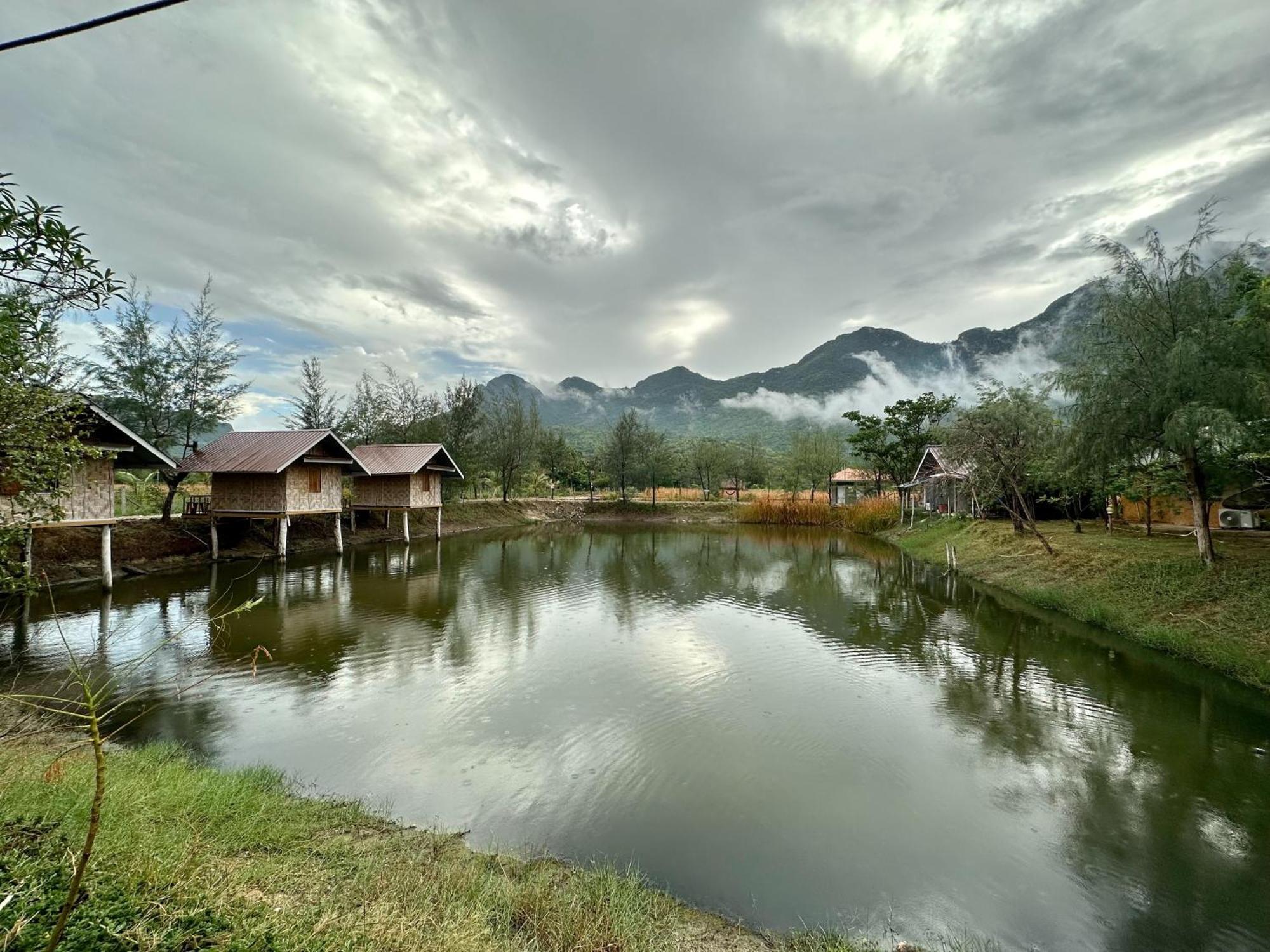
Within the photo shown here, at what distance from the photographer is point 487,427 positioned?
39.8m

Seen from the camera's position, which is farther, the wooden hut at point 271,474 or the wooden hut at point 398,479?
the wooden hut at point 398,479

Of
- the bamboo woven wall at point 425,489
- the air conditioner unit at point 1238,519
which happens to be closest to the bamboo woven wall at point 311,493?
the bamboo woven wall at point 425,489

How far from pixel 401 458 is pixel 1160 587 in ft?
88.0

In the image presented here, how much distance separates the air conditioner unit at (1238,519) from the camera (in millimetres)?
16109

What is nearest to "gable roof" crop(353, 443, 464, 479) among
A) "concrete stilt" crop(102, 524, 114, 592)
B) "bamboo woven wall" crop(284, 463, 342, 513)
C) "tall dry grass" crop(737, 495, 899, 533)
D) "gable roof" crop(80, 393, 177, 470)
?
"bamboo woven wall" crop(284, 463, 342, 513)

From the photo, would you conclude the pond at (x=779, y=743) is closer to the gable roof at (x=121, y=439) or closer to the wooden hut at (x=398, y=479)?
the gable roof at (x=121, y=439)

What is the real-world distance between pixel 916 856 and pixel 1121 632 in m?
9.72

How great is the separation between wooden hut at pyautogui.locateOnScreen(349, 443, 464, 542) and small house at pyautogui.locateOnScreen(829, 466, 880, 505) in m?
32.8

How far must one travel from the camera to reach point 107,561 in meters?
14.4

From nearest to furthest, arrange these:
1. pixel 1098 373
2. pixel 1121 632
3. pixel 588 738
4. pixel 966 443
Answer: pixel 588 738 → pixel 1121 632 → pixel 1098 373 → pixel 966 443

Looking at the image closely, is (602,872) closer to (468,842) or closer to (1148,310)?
(468,842)

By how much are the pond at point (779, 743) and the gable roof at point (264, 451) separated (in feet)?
22.0

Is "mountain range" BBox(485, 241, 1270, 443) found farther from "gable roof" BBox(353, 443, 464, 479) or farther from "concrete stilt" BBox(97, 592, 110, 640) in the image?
"concrete stilt" BBox(97, 592, 110, 640)

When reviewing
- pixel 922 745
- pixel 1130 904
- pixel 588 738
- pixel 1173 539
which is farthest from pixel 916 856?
pixel 1173 539
